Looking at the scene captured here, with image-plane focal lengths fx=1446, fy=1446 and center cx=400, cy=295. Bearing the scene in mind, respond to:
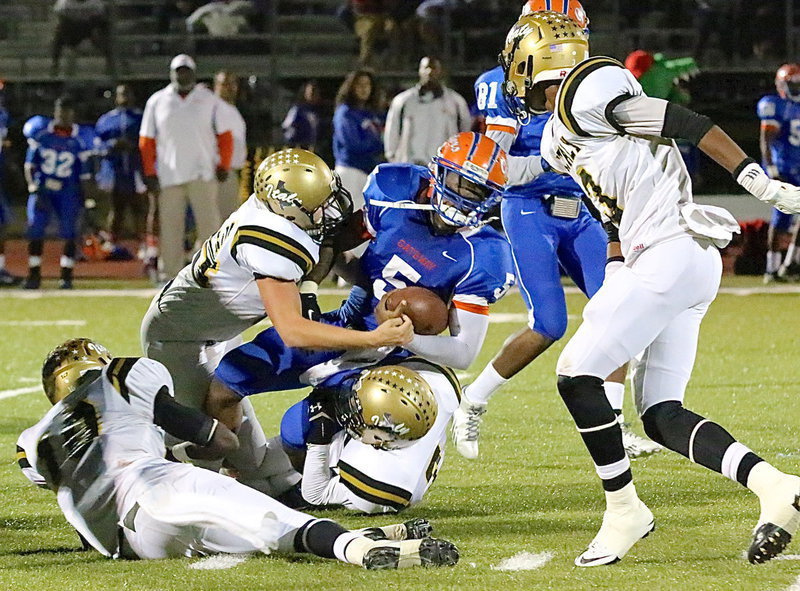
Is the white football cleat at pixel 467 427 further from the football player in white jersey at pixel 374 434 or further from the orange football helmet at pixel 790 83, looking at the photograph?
the orange football helmet at pixel 790 83

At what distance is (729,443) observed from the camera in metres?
3.60

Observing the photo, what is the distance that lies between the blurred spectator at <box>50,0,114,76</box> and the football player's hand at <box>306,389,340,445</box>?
1222cm

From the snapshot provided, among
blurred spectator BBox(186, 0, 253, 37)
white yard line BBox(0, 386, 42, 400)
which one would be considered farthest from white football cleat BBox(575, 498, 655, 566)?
blurred spectator BBox(186, 0, 253, 37)

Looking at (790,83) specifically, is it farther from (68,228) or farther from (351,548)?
(351,548)

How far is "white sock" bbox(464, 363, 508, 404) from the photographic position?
523 centimetres

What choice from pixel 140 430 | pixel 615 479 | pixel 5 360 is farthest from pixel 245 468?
pixel 5 360

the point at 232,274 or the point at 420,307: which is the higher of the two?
the point at 232,274

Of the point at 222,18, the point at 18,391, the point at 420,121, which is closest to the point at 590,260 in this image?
the point at 18,391

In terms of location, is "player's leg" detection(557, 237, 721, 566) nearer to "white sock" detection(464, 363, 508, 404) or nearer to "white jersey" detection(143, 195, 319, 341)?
"white jersey" detection(143, 195, 319, 341)

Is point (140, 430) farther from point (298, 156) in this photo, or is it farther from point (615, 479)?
point (615, 479)

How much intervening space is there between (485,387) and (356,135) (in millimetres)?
6025

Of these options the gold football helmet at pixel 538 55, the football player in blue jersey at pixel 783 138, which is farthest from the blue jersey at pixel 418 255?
the football player in blue jersey at pixel 783 138

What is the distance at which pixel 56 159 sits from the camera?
1154 centimetres

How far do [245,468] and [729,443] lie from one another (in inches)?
62.3
